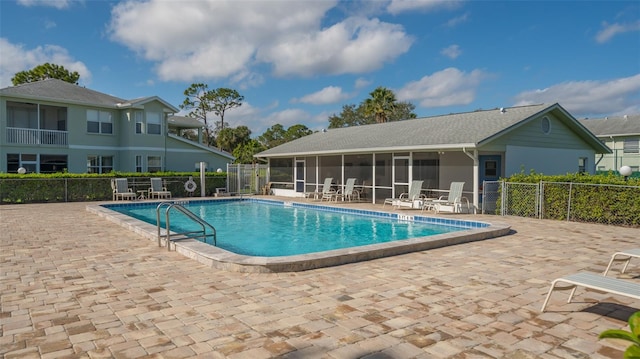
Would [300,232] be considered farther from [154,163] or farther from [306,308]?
[154,163]

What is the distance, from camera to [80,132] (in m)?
22.8

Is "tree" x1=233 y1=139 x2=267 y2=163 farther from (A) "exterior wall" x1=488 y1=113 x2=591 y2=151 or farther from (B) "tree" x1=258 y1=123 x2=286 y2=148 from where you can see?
(A) "exterior wall" x1=488 y1=113 x2=591 y2=151

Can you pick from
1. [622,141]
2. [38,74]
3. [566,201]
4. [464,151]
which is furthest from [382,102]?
[38,74]

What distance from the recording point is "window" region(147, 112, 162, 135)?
2478 cm

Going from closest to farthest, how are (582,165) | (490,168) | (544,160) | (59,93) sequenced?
1. (490,168)
2. (544,160)
3. (582,165)
4. (59,93)

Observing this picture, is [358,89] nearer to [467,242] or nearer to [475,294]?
[467,242]

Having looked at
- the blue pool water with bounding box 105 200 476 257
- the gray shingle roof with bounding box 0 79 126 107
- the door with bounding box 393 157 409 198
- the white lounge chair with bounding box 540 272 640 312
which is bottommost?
the blue pool water with bounding box 105 200 476 257

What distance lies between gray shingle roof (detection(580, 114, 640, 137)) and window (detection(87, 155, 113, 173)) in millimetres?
34537

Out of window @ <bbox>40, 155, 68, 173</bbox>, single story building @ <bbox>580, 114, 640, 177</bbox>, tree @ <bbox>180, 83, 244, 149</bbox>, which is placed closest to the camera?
window @ <bbox>40, 155, 68, 173</bbox>

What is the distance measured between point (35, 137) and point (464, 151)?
2160 centimetres

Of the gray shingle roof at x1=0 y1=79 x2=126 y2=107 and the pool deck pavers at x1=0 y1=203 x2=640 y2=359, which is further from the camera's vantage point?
the gray shingle roof at x1=0 y1=79 x2=126 y2=107

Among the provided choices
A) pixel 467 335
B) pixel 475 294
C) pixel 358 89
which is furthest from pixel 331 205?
pixel 358 89

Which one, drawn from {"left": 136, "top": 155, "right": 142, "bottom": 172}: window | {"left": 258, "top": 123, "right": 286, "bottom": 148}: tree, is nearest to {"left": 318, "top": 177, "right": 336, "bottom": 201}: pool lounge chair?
{"left": 136, "top": 155, "right": 142, "bottom": 172}: window

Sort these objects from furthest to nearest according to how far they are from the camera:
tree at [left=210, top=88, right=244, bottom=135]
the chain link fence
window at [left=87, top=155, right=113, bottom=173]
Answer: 1. tree at [left=210, top=88, right=244, bottom=135]
2. window at [left=87, top=155, right=113, bottom=173]
3. the chain link fence
